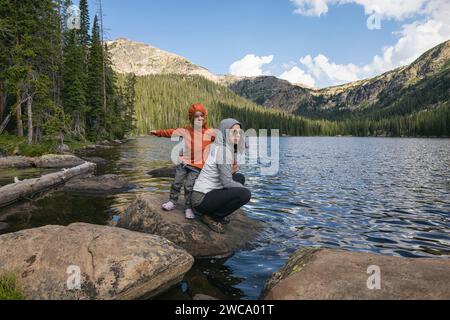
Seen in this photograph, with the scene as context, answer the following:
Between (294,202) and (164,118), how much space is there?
15402 cm

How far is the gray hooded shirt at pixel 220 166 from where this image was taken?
7.57 metres

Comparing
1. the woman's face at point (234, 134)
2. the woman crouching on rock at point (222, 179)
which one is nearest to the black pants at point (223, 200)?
the woman crouching on rock at point (222, 179)

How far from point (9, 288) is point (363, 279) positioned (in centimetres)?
525

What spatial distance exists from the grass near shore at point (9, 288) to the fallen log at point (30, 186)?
851 centimetres

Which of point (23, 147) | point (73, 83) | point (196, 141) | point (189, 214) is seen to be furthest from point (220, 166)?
point (73, 83)

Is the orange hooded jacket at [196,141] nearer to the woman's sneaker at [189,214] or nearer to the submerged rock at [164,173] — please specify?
the woman's sneaker at [189,214]

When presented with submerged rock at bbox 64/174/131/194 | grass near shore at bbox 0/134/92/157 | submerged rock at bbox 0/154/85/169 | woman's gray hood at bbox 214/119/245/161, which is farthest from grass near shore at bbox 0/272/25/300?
grass near shore at bbox 0/134/92/157

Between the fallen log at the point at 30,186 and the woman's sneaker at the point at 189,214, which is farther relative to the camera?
the fallen log at the point at 30,186

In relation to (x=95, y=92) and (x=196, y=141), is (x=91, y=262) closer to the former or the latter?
(x=196, y=141)

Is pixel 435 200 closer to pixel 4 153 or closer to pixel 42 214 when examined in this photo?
pixel 42 214

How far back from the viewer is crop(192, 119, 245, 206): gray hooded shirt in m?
7.57
